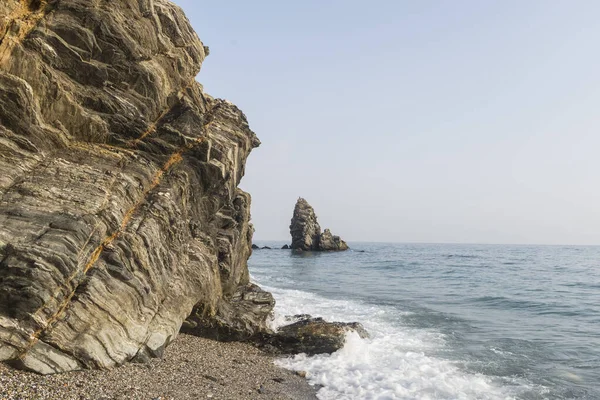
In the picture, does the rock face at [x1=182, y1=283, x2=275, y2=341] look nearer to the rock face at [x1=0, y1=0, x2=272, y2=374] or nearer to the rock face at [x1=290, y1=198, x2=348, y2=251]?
the rock face at [x1=0, y1=0, x2=272, y2=374]

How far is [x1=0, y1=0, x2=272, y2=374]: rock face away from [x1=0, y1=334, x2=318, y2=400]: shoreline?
0.73 m

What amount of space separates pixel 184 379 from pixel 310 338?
31.1 ft

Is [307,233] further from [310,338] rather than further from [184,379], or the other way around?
[184,379]

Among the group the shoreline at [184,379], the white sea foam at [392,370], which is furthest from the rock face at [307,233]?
the shoreline at [184,379]

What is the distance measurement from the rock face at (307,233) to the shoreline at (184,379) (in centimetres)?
12203

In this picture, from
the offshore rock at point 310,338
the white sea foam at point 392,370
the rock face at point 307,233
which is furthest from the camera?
the rock face at point 307,233

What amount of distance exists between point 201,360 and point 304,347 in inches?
263

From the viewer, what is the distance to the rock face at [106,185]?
1391 centimetres

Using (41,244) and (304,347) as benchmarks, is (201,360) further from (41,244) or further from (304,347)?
(41,244)

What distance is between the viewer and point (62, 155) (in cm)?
1753

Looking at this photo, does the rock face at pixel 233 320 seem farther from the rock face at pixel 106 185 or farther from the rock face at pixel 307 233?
the rock face at pixel 307 233

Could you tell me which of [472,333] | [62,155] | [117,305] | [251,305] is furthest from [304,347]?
[62,155]

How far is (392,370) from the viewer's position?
66.9 ft

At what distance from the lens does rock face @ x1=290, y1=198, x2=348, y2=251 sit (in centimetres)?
14550
